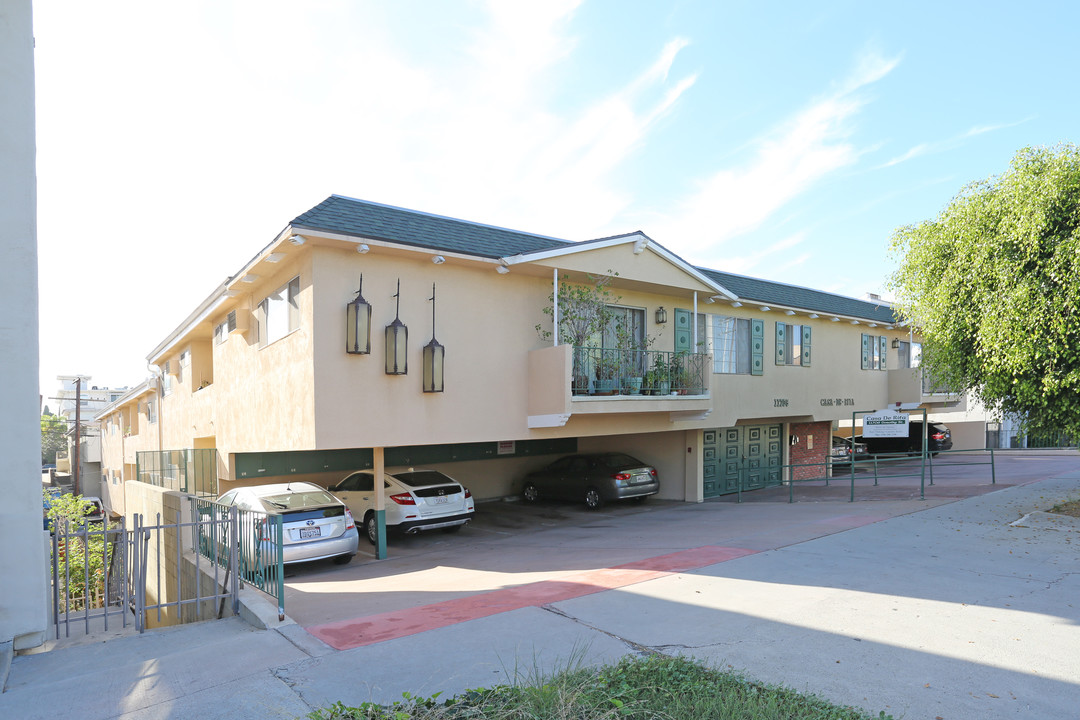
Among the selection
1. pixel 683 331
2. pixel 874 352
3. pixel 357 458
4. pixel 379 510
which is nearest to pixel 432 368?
pixel 379 510

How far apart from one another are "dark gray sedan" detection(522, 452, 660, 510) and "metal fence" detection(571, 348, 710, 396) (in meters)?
2.71

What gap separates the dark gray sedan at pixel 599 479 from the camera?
1573 cm

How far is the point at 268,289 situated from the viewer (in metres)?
12.6

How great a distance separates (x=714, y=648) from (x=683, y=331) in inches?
435

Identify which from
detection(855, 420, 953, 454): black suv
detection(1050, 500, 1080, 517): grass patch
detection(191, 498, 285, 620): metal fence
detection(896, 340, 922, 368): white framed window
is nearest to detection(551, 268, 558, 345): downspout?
detection(191, 498, 285, 620): metal fence

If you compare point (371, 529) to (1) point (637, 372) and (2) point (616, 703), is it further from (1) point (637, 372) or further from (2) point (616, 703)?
(2) point (616, 703)

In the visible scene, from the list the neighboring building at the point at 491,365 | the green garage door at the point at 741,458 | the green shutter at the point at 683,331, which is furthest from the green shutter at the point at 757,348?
the green shutter at the point at 683,331

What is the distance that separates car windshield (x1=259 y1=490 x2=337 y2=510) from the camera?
34.4ft

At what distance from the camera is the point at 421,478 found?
13414mm

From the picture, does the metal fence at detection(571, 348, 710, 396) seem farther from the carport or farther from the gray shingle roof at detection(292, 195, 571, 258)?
the carport

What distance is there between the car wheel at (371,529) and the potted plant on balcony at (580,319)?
4556 mm

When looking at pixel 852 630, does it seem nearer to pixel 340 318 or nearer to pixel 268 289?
pixel 340 318

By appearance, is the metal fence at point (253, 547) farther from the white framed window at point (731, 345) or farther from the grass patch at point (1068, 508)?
the grass patch at point (1068, 508)

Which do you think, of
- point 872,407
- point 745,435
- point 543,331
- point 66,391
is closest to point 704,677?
point 543,331
